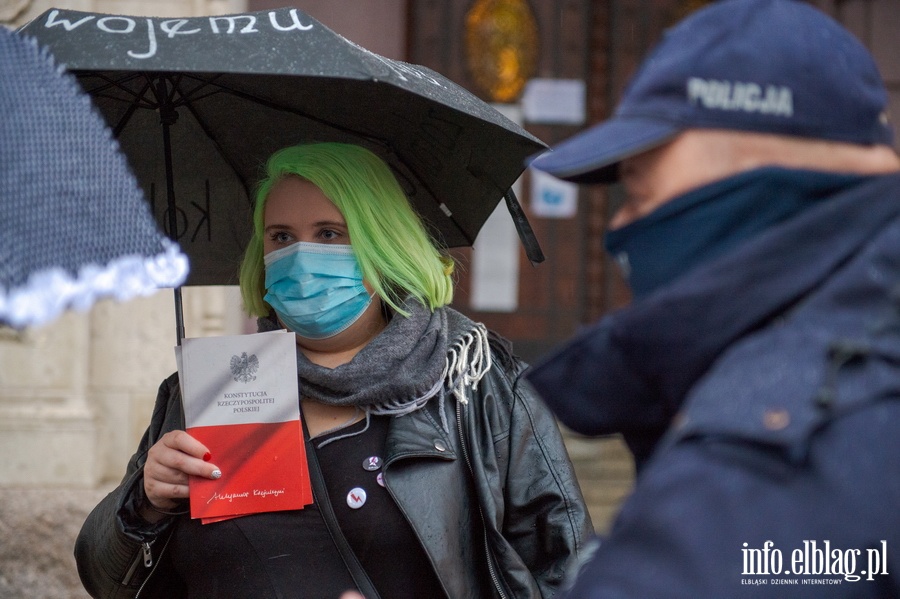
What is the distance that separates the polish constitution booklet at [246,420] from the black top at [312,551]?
48mm

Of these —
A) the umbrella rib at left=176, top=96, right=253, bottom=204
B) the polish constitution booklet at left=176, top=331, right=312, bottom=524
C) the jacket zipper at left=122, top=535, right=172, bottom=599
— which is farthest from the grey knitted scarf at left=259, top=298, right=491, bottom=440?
the umbrella rib at left=176, top=96, right=253, bottom=204

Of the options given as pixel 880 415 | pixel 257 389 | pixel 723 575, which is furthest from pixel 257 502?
pixel 880 415

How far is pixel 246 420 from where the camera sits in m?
2.13

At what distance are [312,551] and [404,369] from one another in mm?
438

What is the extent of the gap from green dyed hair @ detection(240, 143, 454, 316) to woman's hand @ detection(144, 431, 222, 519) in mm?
537

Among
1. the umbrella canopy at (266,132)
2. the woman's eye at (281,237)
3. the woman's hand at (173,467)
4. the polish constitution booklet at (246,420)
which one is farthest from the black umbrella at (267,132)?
the woman's hand at (173,467)

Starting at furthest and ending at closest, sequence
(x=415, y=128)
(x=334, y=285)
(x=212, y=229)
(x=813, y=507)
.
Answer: (x=212, y=229)
(x=415, y=128)
(x=334, y=285)
(x=813, y=507)

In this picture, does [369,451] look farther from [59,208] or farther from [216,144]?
[59,208]

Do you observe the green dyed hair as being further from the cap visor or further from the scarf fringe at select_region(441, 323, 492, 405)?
the cap visor

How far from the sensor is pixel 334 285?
7.39 feet

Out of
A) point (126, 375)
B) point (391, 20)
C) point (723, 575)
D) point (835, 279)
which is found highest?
point (391, 20)

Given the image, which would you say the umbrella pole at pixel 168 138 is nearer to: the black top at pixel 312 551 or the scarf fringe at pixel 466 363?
the black top at pixel 312 551

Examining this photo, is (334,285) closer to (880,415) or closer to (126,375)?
(880,415)

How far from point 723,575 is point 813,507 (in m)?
0.11
